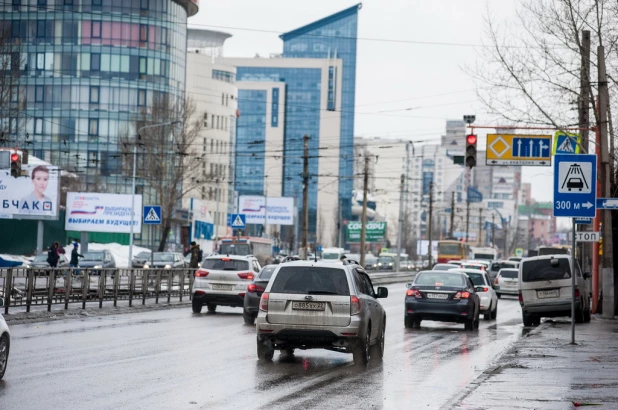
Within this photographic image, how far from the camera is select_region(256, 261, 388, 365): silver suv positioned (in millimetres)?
16906

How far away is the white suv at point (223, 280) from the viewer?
32.3m

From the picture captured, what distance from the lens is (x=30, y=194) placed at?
67.1 meters

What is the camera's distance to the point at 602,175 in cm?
3266

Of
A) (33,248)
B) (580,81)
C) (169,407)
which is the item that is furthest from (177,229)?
(169,407)

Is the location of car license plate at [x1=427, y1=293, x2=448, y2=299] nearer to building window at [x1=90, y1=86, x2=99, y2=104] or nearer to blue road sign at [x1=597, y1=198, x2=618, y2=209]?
blue road sign at [x1=597, y1=198, x2=618, y2=209]

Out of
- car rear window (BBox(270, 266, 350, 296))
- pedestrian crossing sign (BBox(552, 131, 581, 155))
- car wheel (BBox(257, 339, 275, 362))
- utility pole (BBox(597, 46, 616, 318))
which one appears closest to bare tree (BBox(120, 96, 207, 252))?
pedestrian crossing sign (BBox(552, 131, 581, 155))

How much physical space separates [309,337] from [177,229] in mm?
99298

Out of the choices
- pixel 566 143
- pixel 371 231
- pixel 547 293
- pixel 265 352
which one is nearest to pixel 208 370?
pixel 265 352

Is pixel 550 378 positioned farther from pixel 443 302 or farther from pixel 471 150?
pixel 471 150

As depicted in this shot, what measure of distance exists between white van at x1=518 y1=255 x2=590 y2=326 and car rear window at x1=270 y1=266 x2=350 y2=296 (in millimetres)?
15364

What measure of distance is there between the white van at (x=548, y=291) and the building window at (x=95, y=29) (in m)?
81.8

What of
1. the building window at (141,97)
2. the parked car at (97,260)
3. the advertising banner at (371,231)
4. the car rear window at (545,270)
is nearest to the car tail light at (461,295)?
the car rear window at (545,270)

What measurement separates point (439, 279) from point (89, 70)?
84.1 meters

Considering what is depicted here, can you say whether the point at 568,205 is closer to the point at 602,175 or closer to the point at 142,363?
the point at 142,363
